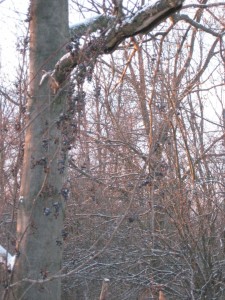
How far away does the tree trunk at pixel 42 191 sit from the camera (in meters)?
4.30

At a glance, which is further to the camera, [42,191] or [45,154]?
[42,191]

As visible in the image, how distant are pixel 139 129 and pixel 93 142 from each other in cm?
76

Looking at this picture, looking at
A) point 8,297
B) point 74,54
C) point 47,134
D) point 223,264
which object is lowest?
point 8,297

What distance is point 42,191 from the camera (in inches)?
168

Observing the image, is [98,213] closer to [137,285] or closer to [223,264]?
[137,285]

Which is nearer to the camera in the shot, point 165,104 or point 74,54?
point 74,54

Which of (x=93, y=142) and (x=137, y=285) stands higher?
(x=93, y=142)

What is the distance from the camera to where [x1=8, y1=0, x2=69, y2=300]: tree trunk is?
14.1 feet

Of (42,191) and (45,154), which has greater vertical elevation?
(45,154)

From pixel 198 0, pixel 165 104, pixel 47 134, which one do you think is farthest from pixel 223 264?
pixel 198 0

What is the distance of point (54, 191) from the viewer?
4336mm

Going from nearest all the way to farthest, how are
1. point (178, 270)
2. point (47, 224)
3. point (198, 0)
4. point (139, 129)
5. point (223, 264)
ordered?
1. point (47, 224)
2. point (223, 264)
3. point (178, 270)
4. point (139, 129)
5. point (198, 0)

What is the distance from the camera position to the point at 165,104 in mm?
7531

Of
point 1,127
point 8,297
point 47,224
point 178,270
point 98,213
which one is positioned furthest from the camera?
point 98,213
